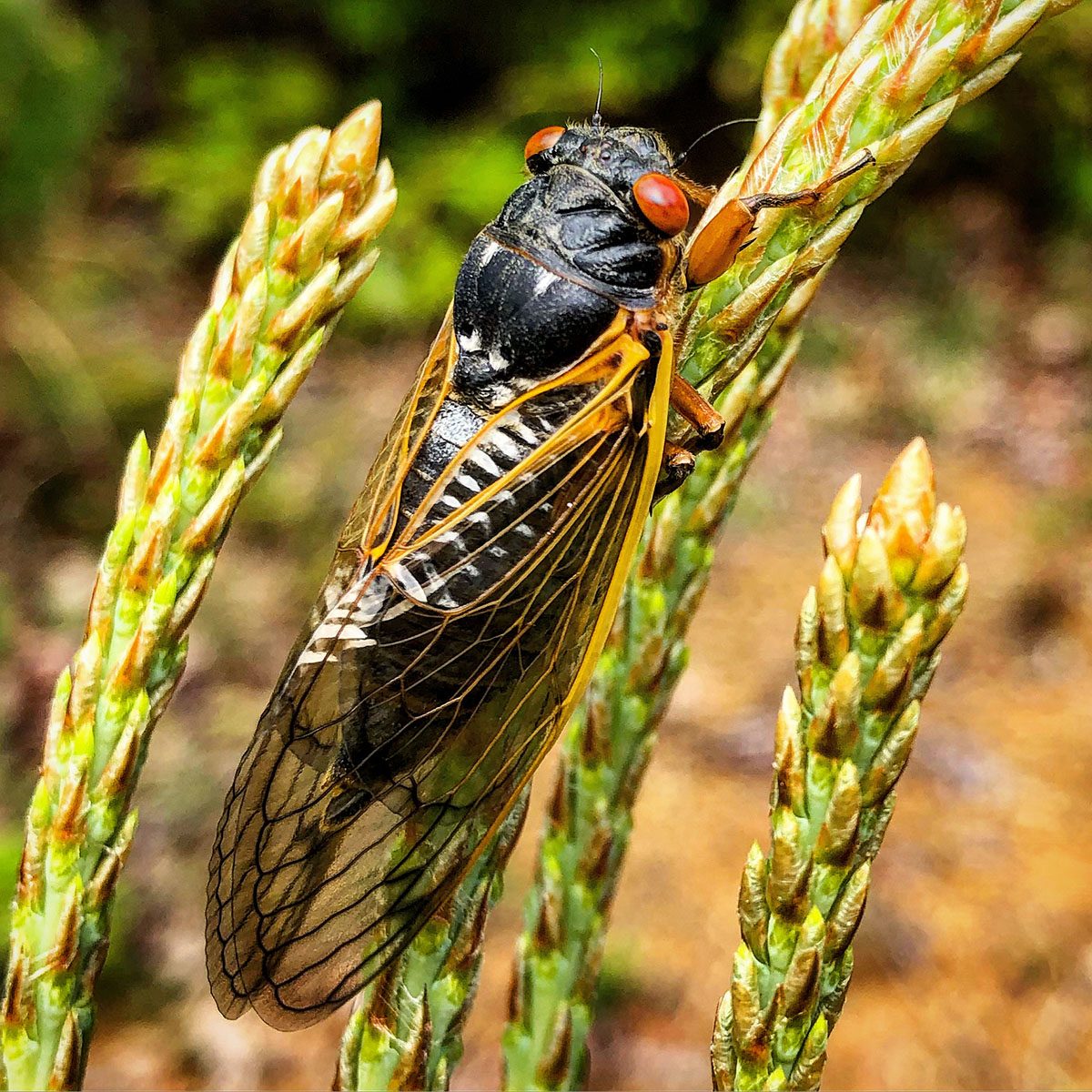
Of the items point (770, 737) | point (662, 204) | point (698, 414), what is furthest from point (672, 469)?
point (770, 737)

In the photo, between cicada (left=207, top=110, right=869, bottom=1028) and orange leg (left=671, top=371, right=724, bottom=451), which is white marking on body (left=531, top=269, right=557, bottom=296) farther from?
orange leg (left=671, top=371, right=724, bottom=451)

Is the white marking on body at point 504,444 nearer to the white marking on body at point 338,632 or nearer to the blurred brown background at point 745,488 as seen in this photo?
the white marking on body at point 338,632

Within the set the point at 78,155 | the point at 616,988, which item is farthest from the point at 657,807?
the point at 78,155

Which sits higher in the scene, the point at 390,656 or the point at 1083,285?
the point at 1083,285

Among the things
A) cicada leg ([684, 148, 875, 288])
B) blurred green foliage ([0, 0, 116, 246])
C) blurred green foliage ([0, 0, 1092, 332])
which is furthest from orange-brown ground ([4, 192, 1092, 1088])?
cicada leg ([684, 148, 875, 288])

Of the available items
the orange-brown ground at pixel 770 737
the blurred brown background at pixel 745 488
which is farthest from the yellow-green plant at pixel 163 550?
the orange-brown ground at pixel 770 737

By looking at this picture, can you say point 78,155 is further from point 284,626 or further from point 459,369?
point 459,369
